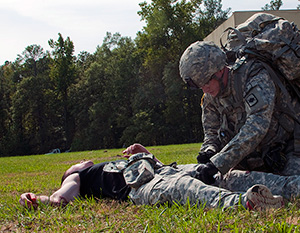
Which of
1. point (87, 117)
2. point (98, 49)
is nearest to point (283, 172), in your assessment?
point (87, 117)

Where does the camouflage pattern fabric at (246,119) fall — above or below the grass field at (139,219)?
above

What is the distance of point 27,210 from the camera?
367cm

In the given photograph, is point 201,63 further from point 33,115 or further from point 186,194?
point 33,115

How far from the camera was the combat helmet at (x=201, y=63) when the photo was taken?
373 centimetres

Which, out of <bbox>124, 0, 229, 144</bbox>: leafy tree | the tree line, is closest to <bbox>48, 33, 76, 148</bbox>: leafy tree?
the tree line

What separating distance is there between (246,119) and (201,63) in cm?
72

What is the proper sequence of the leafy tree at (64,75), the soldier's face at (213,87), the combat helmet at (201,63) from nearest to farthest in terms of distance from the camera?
the combat helmet at (201,63)
the soldier's face at (213,87)
the leafy tree at (64,75)

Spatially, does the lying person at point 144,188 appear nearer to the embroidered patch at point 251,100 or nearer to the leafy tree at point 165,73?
the embroidered patch at point 251,100

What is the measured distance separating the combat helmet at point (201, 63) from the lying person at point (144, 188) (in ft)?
3.09

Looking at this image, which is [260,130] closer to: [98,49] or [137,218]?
[137,218]

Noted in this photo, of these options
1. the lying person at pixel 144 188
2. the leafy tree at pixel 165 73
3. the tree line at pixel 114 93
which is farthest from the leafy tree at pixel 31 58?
the lying person at pixel 144 188

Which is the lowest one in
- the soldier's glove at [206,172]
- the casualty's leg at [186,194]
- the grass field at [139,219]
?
the grass field at [139,219]

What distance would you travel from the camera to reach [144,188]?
3.63 meters

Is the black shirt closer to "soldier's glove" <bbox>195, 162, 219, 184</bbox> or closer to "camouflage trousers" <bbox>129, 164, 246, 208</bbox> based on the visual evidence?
"camouflage trousers" <bbox>129, 164, 246, 208</bbox>
